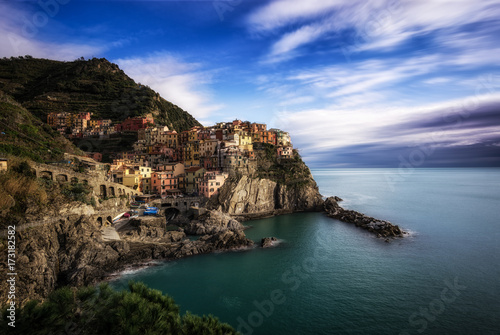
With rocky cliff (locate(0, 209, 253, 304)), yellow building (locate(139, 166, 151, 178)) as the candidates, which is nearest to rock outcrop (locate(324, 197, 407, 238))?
rocky cliff (locate(0, 209, 253, 304))

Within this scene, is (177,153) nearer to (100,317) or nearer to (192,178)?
(192,178)

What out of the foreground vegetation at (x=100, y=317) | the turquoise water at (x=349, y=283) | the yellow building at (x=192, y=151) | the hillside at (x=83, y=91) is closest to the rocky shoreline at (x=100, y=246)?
the turquoise water at (x=349, y=283)

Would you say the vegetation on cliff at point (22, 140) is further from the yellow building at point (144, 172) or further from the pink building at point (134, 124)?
the pink building at point (134, 124)

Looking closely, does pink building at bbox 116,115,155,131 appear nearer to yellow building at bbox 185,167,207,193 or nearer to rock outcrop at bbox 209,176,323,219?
yellow building at bbox 185,167,207,193

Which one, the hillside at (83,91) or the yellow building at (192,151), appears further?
the hillside at (83,91)

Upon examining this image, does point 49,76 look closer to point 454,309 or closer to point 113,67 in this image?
point 113,67
